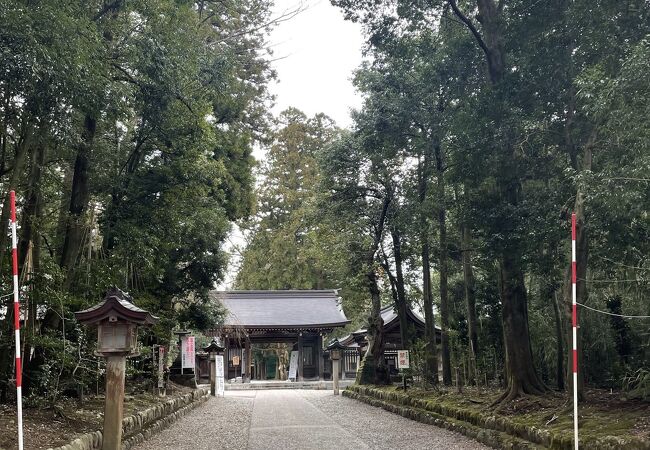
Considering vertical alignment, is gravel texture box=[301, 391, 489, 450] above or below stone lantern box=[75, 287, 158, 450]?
below

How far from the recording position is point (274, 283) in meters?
35.4

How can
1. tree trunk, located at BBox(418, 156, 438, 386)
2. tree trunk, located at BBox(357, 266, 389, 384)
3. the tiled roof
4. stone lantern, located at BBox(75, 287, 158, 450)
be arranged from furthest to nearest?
the tiled roof < tree trunk, located at BBox(357, 266, 389, 384) < tree trunk, located at BBox(418, 156, 438, 386) < stone lantern, located at BBox(75, 287, 158, 450)

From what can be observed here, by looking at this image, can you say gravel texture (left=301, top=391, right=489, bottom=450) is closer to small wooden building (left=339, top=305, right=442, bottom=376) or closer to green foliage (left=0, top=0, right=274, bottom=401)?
green foliage (left=0, top=0, right=274, bottom=401)

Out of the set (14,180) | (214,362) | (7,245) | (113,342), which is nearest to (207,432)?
(113,342)

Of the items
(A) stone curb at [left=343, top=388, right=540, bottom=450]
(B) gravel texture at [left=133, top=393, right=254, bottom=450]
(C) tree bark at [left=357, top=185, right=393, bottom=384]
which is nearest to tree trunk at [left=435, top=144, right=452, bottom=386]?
(A) stone curb at [left=343, top=388, right=540, bottom=450]

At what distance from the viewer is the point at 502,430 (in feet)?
26.0

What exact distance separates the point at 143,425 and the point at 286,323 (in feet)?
66.0

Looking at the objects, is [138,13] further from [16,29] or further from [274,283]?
[274,283]

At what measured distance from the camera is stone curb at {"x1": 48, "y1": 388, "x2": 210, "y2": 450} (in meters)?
6.51

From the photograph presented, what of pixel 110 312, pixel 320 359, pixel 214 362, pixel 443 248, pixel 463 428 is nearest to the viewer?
pixel 110 312

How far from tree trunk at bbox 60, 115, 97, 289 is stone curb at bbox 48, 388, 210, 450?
7.40 ft

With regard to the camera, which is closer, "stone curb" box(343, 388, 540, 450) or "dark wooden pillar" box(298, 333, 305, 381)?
"stone curb" box(343, 388, 540, 450)

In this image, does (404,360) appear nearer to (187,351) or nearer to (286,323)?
(187,351)

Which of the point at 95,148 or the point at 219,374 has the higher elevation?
the point at 95,148
